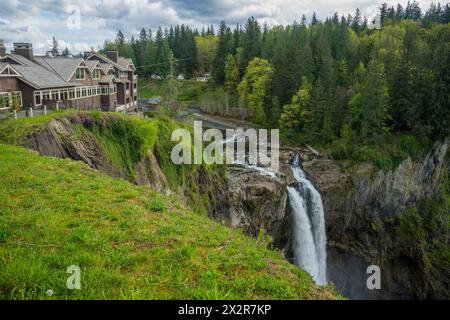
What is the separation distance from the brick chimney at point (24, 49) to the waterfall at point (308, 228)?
28.6 m

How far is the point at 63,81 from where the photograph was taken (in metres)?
31.1

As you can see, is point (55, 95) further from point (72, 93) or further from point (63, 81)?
point (72, 93)

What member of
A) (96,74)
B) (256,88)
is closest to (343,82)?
(256,88)

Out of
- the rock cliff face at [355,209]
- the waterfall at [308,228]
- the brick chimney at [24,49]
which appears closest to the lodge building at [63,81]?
the brick chimney at [24,49]

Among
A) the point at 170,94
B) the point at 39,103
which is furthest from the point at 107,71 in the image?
the point at 39,103

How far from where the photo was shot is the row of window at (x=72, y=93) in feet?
90.9

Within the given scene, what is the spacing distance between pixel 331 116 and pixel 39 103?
107 ft

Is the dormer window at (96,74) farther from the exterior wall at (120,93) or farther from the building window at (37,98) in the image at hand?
the building window at (37,98)

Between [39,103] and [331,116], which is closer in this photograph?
[39,103]

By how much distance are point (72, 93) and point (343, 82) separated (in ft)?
133

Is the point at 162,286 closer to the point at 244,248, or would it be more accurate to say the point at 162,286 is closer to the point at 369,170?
the point at 244,248

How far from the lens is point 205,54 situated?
278 ft

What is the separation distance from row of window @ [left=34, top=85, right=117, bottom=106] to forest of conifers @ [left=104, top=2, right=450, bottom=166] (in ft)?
78.3

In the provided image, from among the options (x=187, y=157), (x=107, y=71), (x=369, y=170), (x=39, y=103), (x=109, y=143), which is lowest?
(x=369, y=170)
